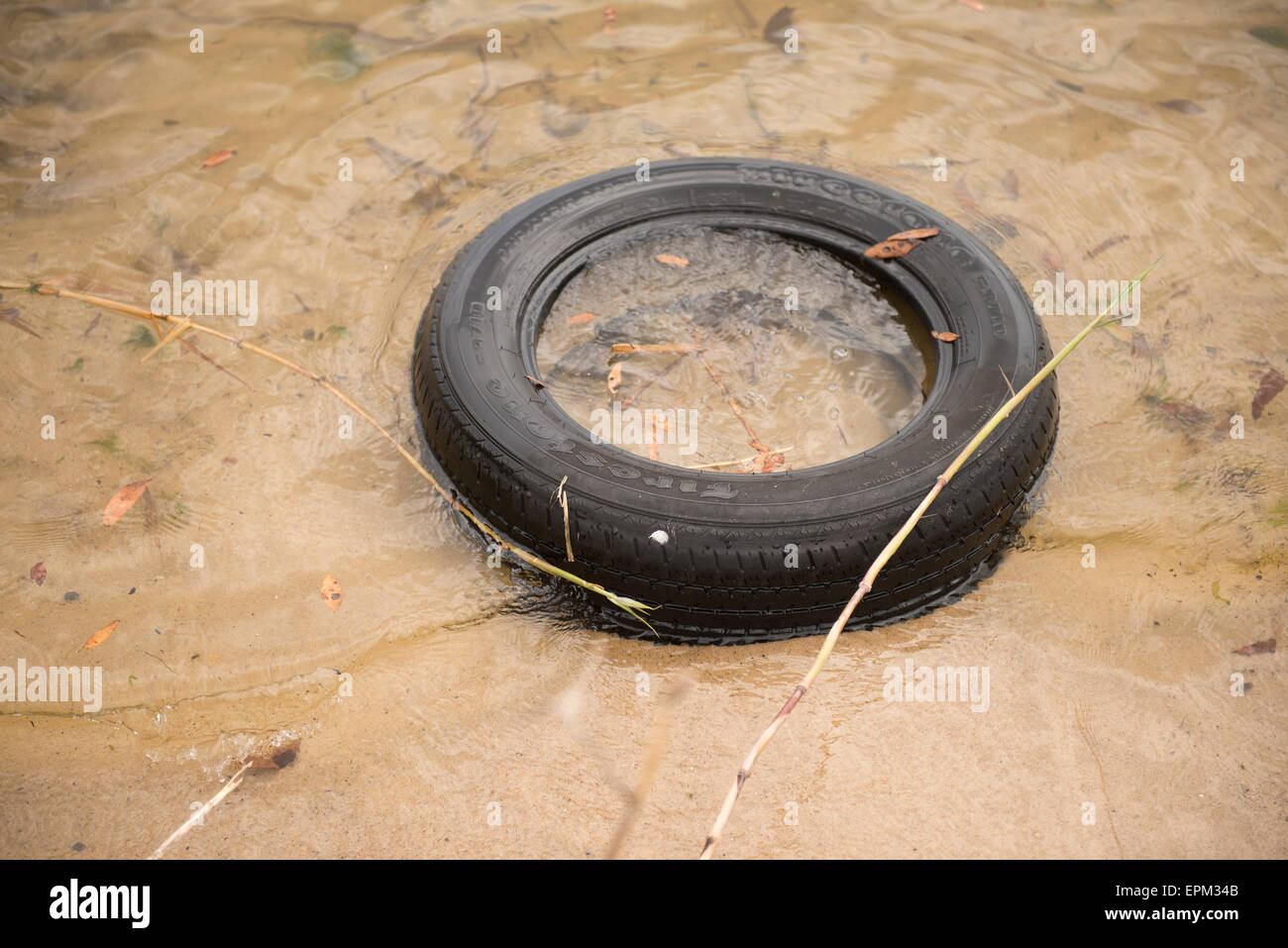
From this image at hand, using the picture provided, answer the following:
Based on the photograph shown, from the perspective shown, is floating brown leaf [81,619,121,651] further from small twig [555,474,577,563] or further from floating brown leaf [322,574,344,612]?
small twig [555,474,577,563]

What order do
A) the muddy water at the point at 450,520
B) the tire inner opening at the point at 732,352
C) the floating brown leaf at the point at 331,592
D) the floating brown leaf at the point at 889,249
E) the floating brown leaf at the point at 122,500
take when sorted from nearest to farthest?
the muddy water at the point at 450,520
the floating brown leaf at the point at 331,592
the floating brown leaf at the point at 122,500
the tire inner opening at the point at 732,352
the floating brown leaf at the point at 889,249

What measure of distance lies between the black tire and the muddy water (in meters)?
0.16

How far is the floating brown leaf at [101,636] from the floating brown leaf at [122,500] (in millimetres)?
386

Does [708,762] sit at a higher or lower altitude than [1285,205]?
lower

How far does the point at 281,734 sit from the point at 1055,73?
4.55 metres

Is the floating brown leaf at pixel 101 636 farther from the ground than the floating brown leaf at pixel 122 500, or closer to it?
closer to it

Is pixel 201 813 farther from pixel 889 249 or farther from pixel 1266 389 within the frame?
pixel 1266 389

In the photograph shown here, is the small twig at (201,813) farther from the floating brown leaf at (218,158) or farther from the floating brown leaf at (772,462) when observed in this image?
the floating brown leaf at (218,158)

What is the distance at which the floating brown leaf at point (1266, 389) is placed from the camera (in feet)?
11.4

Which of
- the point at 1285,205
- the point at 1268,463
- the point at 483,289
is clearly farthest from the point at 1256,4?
the point at 483,289

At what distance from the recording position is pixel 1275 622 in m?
2.90

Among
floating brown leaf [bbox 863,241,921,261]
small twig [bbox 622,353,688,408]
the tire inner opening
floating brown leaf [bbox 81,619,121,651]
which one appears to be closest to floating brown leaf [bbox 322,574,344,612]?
floating brown leaf [bbox 81,619,121,651]

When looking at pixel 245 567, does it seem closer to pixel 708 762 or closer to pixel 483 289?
pixel 483 289

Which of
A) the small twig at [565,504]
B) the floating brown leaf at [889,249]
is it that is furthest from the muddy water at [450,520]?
the floating brown leaf at [889,249]
